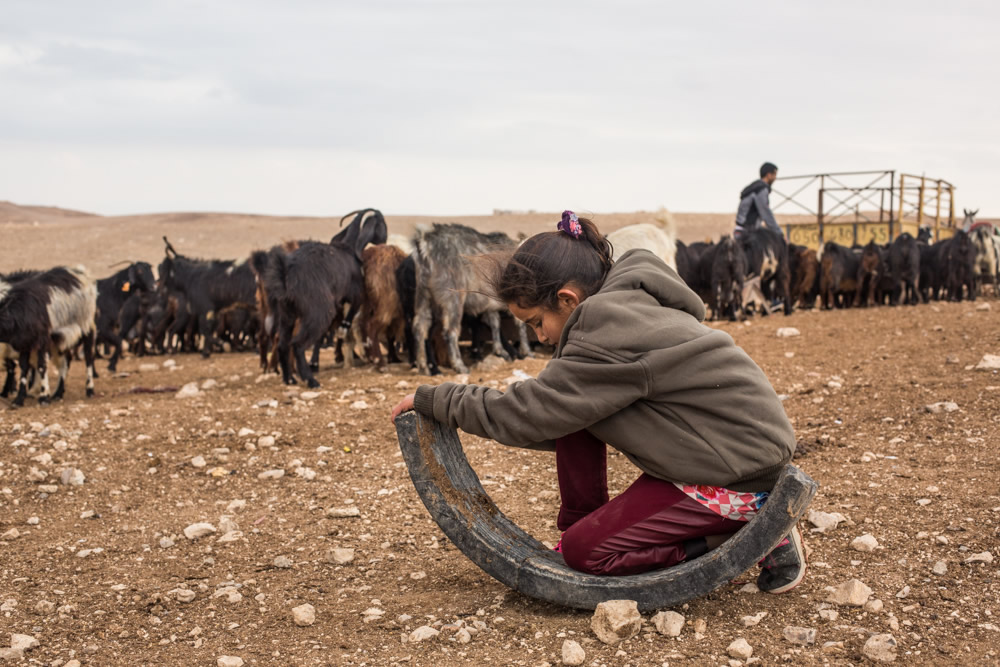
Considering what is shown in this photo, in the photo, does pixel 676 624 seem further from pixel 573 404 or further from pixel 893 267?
pixel 893 267

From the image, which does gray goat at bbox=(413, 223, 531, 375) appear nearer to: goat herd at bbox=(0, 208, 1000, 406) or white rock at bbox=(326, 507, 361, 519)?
goat herd at bbox=(0, 208, 1000, 406)

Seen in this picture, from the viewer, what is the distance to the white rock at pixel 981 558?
10.3 feet

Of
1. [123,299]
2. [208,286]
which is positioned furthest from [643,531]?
[123,299]

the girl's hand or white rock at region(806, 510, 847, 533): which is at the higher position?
the girl's hand

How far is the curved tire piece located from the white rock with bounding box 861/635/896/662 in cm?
39

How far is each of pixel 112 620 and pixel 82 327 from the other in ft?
22.6

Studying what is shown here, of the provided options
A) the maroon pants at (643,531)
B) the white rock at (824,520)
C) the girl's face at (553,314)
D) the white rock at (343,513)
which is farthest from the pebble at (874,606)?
the white rock at (343,513)

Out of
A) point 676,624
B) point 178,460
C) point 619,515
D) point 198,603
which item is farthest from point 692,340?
point 178,460

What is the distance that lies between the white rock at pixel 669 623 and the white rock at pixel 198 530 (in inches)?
91.3

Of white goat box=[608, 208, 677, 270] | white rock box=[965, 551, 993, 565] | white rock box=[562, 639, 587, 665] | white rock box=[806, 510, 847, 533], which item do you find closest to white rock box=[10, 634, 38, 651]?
white rock box=[562, 639, 587, 665]

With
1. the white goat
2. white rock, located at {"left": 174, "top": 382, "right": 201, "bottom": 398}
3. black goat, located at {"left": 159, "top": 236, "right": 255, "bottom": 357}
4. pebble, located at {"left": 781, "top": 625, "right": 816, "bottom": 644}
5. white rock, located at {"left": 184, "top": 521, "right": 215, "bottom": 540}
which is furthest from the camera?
black goat, located at {"left": 159, "top": 236, "right": 255, "bottom": 357}

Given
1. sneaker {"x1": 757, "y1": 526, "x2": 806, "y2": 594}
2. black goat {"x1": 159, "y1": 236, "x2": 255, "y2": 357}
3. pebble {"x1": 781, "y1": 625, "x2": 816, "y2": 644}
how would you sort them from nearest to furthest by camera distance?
pebble {"x1": 781, "y1": 625, "x2": 816, "y2": 644}, sneaker {"x1": 757, "y1": 526, "x2": 806, "y2": 594}, black goat {"x1": 159, "y1": 236, "x2": 255, "y2": 357}

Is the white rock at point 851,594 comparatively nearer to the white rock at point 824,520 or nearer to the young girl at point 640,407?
the young girl at point 640,407

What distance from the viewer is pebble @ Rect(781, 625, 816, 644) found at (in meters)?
2.66
